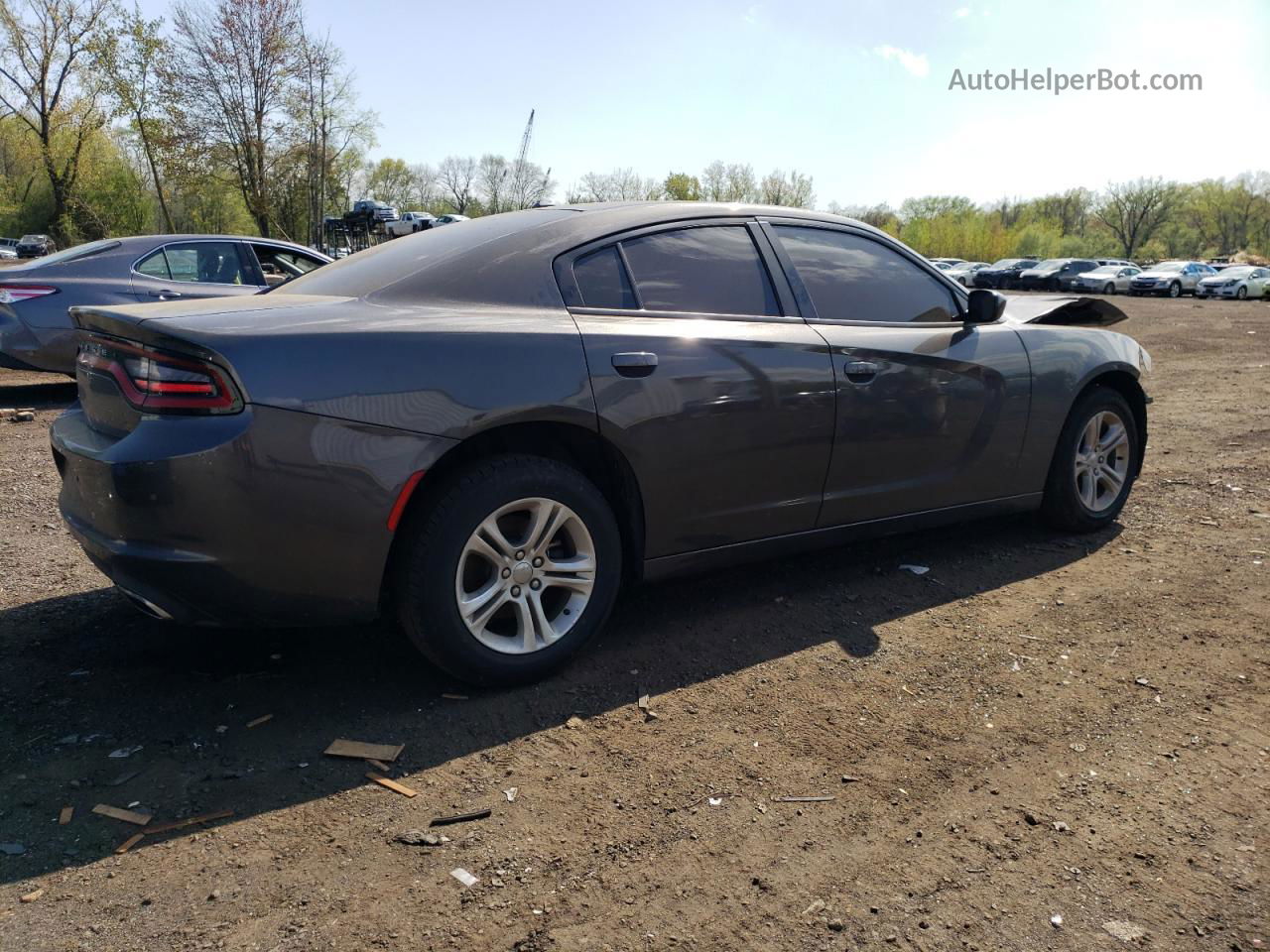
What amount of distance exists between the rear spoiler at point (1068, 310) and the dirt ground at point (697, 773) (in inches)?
54.5

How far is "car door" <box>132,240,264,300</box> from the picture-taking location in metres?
8.41

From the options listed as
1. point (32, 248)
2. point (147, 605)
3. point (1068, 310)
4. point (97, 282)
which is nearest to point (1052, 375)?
point (1068, 310)

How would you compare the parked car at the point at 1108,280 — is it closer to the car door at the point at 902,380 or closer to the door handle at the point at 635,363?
the car door at the point at 902,380

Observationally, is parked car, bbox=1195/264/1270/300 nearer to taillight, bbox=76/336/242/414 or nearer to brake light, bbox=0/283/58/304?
brake light, bbox=0/283/58/304

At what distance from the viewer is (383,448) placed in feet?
9.30

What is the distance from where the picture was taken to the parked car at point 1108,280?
4494cm

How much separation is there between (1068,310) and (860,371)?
1.91 m

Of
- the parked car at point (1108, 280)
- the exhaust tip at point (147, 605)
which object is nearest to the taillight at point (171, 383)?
the exhaust tip at point (147, 605)

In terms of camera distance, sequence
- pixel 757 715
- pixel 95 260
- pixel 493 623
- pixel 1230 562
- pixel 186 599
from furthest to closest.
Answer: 1. pixel 95 260
2. pixel 1230 562
3. pixel 493 623
4. pixel 757 715
5. pixel 186 599

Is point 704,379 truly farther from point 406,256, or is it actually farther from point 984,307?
point 984,307

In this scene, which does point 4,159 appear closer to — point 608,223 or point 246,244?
point 246,244

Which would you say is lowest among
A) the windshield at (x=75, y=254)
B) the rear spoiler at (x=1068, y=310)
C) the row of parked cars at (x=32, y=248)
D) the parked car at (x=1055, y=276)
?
the rear spoiler at (x=1068, y=310)

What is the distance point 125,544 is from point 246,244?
694cm

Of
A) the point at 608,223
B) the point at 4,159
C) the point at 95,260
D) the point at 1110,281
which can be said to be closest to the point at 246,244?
the point at 95,260
